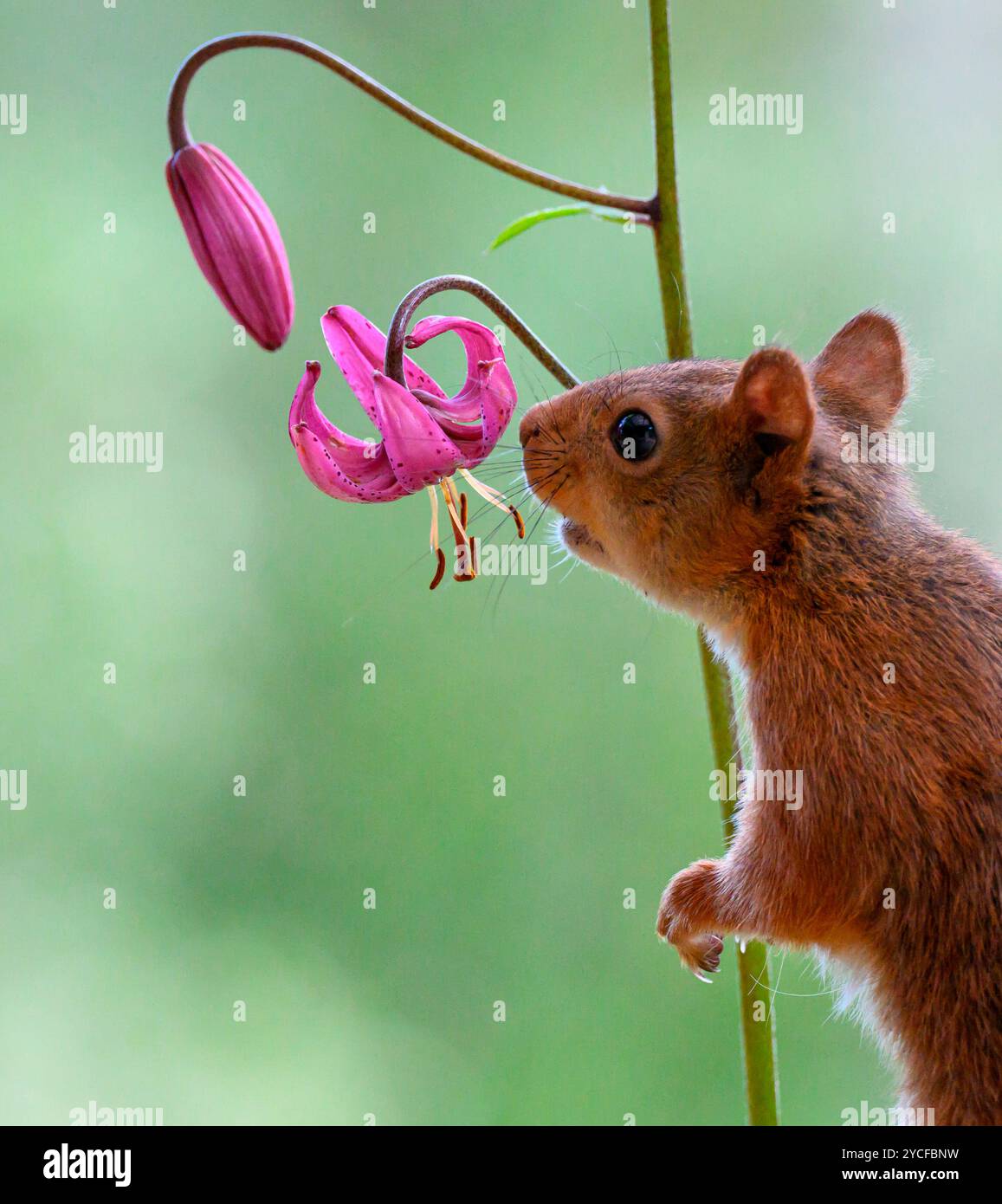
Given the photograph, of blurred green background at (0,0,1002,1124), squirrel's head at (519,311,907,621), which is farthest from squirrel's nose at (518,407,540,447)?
blurred green background at (0,0,1002,1124)

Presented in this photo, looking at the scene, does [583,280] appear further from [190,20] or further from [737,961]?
[737,961]

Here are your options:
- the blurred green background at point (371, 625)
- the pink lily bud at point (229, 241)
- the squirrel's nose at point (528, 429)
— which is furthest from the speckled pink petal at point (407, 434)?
the blurred green background at point (371, 625)

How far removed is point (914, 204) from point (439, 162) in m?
0.75

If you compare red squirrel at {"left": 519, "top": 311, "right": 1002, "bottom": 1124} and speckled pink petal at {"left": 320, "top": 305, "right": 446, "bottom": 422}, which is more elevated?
speckled pink petal at {"left": 320, "top": 305, "right": 446, "bottom": 422}

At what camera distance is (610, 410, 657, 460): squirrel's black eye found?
1.07m

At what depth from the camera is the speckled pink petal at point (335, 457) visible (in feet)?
2.91

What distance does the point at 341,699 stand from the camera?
210cm

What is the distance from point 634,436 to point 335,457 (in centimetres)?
28

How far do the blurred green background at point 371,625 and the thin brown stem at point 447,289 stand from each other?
107cm

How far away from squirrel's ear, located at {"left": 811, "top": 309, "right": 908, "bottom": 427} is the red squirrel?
0.04 metres

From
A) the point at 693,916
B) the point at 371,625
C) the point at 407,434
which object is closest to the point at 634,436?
the point at 407,434

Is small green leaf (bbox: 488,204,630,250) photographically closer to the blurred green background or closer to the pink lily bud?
the pink lily bud

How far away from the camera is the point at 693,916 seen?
102 cm

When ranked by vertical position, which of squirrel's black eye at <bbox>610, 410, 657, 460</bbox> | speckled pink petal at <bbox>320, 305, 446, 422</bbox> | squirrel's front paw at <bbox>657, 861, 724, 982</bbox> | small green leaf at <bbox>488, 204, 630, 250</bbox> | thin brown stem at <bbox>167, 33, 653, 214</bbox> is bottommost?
squirrel's front paw at <bbox>657, 861, 724, 982</bbox>
